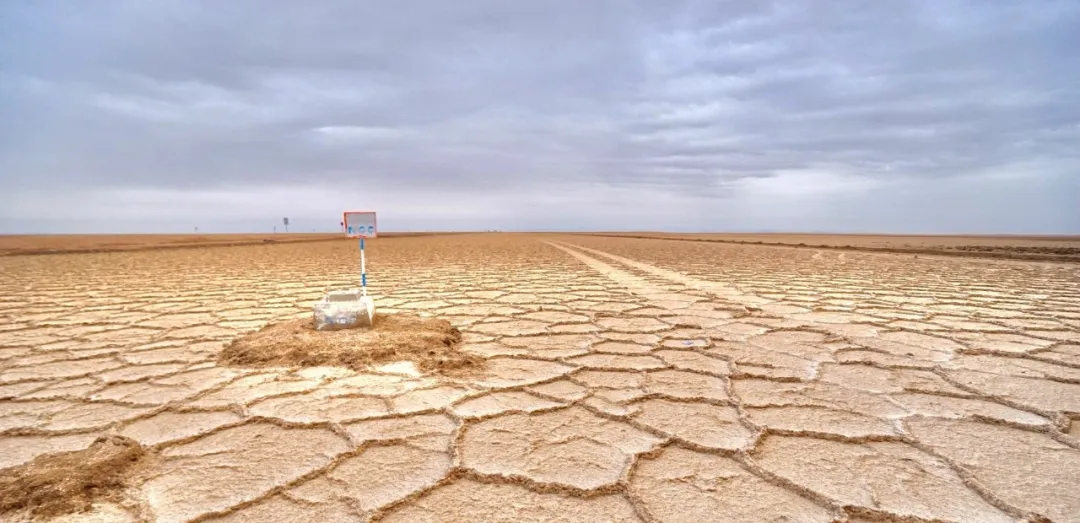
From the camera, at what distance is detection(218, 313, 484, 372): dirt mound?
2.22 metres

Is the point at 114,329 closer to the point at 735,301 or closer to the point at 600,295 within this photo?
the point at 600,295

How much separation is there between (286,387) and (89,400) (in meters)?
0.72

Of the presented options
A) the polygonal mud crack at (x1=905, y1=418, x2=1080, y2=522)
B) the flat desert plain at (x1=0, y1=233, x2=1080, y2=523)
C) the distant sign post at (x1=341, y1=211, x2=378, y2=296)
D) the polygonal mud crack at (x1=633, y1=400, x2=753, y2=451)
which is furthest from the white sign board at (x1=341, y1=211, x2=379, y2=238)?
the polygonal mud crack at (x1=905, y1=418, x2=1080, y2=522)

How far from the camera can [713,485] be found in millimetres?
1221

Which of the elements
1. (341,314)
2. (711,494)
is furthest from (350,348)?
(711,494)

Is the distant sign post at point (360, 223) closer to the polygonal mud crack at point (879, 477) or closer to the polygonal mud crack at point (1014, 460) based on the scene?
the polygonal mud crack at point (879, 477)

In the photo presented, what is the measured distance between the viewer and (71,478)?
1228 millimetres

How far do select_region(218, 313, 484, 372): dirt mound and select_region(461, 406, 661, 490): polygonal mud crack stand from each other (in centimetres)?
65

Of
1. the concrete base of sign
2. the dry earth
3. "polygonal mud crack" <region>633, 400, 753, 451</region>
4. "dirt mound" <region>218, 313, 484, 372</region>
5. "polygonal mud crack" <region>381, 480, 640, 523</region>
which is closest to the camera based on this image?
"polygonal mud crack" <region>381, 480, 640, 523</region>

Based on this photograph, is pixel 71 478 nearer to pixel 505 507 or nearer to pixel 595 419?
pixel 505 507

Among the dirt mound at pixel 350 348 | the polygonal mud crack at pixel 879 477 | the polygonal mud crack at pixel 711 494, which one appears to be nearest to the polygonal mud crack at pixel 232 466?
the dirt mound at pixel 350 348

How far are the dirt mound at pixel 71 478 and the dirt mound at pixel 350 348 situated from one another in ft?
2.73

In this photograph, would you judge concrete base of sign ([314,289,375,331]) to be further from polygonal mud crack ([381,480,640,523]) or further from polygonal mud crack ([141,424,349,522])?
polygonal mud crack ([381,480,640,523])

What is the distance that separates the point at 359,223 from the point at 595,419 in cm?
203
